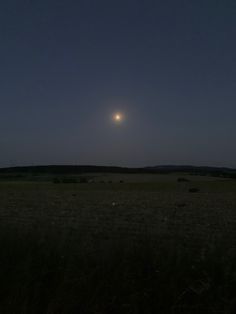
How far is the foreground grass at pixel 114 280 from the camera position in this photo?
3641mm

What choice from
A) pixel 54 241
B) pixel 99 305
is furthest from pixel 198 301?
pixel 54 241

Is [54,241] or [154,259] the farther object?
[54,241]

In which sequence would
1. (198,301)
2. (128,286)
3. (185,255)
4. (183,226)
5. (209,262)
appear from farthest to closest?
(183,226) < (185,255) < (209,262) < (128,286) < (198,301)

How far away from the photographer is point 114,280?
4020 mm

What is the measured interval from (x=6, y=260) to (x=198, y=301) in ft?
8.72

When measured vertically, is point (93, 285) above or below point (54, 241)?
below

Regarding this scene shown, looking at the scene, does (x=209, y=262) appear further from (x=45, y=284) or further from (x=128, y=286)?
(x=45, y=284)

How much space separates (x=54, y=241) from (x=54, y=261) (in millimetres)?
809

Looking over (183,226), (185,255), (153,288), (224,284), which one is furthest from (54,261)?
(183,226)

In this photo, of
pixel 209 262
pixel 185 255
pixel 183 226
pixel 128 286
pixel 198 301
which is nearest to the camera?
pixel 198 301

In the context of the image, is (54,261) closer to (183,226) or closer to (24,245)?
(24,245)

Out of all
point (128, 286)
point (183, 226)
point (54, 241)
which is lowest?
point (183, 226)

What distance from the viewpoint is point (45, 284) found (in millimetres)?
3994

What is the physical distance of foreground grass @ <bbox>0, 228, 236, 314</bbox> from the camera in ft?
11.9
